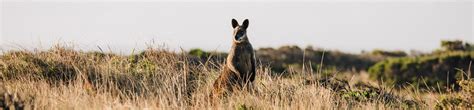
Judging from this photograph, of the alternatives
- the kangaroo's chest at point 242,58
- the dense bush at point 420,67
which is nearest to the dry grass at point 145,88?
the kangaroo's chest at point 242,58

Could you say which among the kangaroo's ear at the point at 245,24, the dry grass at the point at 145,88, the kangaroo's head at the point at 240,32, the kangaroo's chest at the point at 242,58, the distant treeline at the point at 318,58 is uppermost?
the kangaroo's ear at the point at 245,24

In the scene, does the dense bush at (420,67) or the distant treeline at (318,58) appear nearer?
the dense bush at (420,67)

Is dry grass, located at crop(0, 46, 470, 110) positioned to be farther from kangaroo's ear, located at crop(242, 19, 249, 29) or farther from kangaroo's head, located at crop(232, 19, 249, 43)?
kangaroo's ear, located at crop(242, 19, 249, 29)

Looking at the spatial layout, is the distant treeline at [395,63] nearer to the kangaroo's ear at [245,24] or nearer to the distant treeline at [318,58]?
the distant treeline at [318,58]

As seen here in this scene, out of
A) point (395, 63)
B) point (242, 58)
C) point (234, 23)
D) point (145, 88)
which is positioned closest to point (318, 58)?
point (395, 63)

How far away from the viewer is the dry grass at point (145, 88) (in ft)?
24.9

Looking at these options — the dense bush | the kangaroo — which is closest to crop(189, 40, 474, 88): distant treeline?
the dense bush

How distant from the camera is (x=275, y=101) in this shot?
769 cm

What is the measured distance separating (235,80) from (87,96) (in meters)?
1.69

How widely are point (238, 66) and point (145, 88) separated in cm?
109

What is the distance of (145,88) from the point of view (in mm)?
8836

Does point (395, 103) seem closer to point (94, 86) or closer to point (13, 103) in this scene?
point (94, 86)

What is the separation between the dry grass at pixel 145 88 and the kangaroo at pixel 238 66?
19 centimetres

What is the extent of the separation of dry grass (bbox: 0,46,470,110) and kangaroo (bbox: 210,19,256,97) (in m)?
0.19
